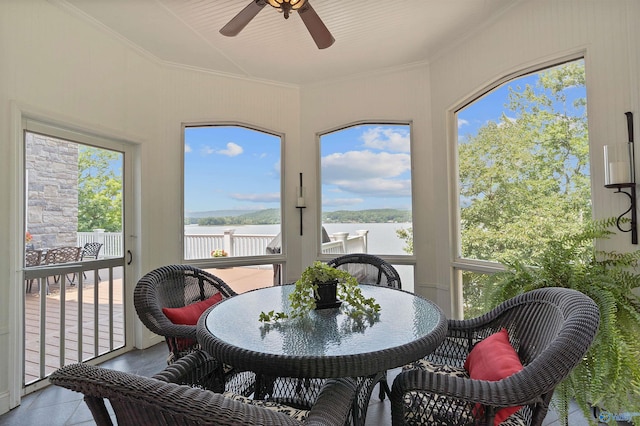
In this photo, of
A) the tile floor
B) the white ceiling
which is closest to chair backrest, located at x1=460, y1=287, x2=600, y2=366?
the tile floor

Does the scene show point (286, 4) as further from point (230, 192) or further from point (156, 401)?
point (230, 192)

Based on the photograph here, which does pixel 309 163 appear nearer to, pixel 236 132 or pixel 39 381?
pixel 236 132

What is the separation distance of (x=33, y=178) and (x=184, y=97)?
5.44 ft

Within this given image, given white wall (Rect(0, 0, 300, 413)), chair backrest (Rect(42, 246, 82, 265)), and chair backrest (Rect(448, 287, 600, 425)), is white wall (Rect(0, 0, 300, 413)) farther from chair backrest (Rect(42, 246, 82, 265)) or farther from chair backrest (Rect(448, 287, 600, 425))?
chair backrest (Rect(448, 287, 600, 425))

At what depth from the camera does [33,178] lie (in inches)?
102

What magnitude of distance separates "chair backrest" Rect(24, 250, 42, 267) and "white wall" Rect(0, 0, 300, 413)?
118 mm

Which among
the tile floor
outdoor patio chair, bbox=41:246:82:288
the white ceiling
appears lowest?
the tile floor

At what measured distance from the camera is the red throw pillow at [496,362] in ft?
4.02

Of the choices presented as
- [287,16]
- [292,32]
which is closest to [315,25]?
[287,16]

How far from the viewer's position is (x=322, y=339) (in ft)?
4.37

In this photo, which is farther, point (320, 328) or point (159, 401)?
point (320, 328)

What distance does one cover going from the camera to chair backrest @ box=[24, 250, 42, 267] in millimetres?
2532

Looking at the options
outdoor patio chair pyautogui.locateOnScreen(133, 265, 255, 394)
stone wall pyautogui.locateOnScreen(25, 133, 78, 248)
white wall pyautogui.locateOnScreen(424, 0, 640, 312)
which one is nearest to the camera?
outdoor patio chair pyautogui.locateOnScreen(133, 265, 255, 394)

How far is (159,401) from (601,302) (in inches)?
82.1
